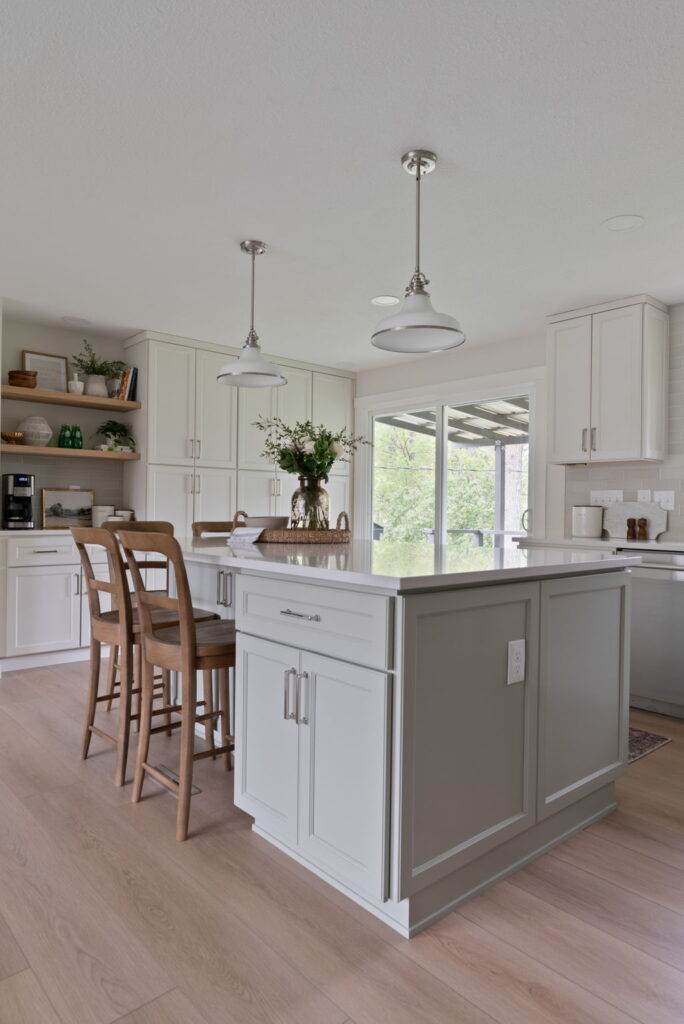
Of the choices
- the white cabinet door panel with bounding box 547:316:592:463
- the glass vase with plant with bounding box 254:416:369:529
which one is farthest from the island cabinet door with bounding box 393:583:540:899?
the white cabinet door panel with bounding box 547:316:592:463

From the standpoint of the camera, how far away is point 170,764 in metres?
2.77

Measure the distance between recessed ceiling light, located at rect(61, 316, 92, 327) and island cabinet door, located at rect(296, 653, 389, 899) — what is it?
12.9ft

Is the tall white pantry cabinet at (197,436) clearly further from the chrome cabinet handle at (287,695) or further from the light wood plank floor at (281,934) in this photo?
the chrome cabinet handle at (287,695)

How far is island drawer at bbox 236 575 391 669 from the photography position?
5.44 feet

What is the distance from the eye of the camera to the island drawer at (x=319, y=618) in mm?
1658

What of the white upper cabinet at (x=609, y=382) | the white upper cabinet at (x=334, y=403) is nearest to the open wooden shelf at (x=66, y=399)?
the white upper cabinet at (x=334, y=403)

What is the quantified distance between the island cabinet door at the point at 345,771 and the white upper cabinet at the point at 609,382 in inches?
124

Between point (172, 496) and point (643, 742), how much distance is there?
3740 mm

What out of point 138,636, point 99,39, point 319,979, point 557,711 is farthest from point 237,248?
point 319,979

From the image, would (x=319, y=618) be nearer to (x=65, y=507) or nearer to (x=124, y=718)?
(x=124, y=718)

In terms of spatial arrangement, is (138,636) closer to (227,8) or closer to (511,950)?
(511,950)

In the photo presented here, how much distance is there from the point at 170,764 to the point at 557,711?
65.5 inches

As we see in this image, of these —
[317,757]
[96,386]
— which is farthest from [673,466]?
[96,386]

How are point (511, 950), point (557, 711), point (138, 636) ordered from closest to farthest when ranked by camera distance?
point (511, 950), point (557, 711), point (138, 636)
